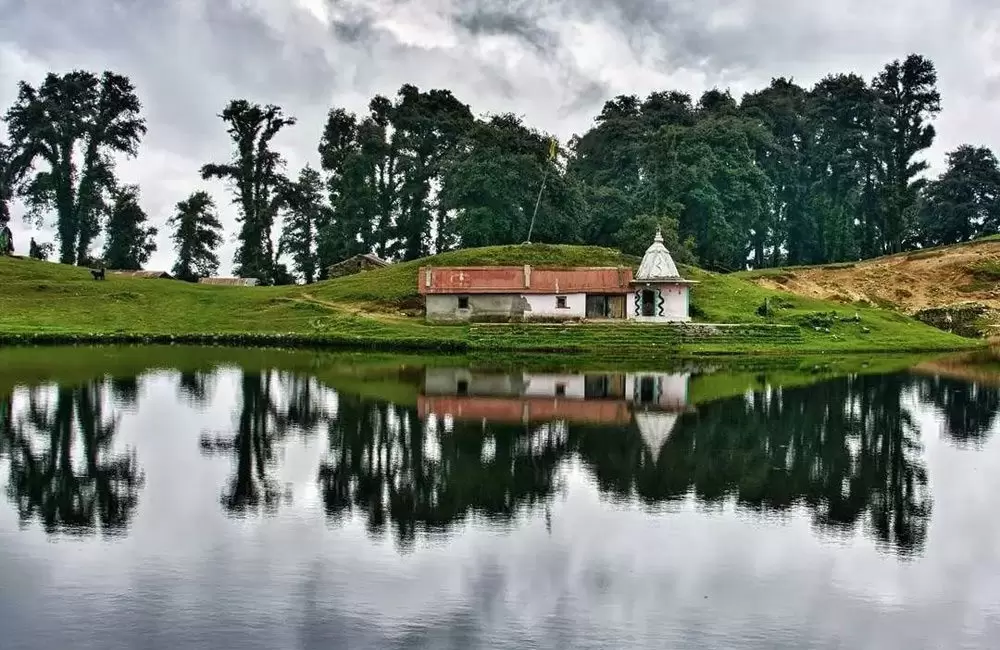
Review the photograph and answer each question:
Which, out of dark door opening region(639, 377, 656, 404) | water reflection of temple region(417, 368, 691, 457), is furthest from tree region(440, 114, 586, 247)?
dark door opening region(639, 377, 656, 404)

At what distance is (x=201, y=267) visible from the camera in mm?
86125

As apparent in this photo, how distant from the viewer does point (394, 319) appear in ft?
204

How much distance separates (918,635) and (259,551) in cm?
1038

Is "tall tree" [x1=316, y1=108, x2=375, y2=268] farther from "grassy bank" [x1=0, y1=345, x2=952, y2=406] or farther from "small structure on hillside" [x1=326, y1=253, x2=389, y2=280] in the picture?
"grassy bank" [x1=0, y1=345, x2=952, y2=406]

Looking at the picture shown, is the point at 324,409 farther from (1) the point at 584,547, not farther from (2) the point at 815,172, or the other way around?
(2) the point at 815,172

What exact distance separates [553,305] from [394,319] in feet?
33.3

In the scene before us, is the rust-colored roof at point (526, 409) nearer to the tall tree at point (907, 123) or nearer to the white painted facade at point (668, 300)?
the white painted facade at point (668, 300)

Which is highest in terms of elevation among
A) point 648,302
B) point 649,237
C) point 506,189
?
point 506,189

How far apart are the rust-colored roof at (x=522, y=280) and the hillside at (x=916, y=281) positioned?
54.7 ft

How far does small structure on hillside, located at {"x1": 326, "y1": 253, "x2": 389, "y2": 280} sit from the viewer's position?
265 ft

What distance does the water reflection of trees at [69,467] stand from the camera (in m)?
18.7

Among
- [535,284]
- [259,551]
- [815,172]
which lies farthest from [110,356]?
[815,172]

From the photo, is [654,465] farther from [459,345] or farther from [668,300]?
[668,300]

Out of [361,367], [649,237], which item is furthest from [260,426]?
[649,237]
